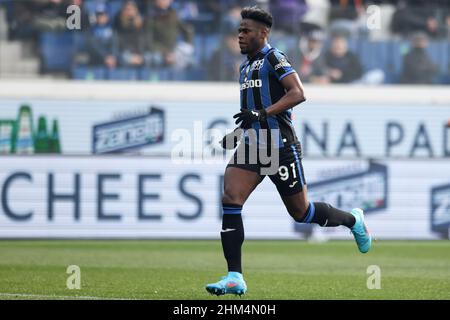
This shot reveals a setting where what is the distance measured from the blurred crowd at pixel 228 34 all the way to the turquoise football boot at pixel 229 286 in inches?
488

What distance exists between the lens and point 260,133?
9172mm

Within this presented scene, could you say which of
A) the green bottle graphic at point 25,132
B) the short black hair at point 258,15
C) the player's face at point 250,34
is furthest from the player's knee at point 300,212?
the green bottle graphic at point 25,132

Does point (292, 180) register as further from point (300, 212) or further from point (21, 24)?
point (21, 24)

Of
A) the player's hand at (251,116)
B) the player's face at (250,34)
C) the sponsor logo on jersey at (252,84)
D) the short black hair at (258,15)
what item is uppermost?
the short black hair at (258,15)

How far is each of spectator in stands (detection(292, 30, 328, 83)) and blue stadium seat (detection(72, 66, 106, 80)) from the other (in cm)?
396

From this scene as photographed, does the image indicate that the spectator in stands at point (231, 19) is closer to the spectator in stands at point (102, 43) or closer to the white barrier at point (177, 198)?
the spectator in stands at point (102, 43)

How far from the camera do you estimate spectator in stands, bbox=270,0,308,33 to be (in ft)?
69.5

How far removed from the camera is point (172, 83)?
2098 cm

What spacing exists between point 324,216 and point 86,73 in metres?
11.9

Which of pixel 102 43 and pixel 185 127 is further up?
pixel 102 43

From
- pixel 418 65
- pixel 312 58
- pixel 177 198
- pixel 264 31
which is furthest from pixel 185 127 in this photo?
pixel 264 31

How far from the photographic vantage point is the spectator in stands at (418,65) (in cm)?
2162

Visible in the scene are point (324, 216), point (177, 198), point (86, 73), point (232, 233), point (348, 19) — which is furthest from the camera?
point (348, 19)
